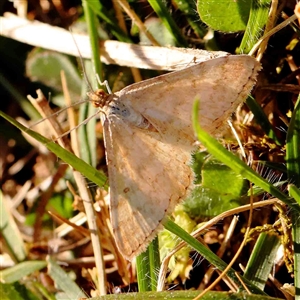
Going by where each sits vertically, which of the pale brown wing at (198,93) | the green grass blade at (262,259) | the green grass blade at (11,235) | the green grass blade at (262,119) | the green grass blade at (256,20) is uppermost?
the green grass blade at (256,20)

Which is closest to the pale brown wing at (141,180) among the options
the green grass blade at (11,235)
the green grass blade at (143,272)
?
the green grass blade at (143,272)

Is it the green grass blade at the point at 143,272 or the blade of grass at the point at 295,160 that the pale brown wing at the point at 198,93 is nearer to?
the blade of grass at the point at 295,160

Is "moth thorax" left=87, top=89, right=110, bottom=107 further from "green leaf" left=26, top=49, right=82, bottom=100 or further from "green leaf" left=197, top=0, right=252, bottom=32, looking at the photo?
"green leaf" left=26, top=49, right=82, bottom=100

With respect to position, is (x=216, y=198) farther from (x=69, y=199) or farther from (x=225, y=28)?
(x=69, y=199)

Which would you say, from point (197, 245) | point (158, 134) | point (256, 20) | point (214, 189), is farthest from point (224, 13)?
point (197, 245)

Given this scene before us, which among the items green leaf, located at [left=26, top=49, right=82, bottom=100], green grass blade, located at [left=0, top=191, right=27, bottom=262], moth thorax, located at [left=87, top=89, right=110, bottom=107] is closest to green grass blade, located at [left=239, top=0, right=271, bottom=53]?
moth thorax, located at [left=87, top=89, right=110, bottom=107]

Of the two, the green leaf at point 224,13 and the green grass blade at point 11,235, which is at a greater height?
the green leaf at point 224,13

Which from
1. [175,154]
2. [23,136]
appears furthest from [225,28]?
[23,136]

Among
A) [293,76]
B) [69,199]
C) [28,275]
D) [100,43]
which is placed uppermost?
[100,43]
